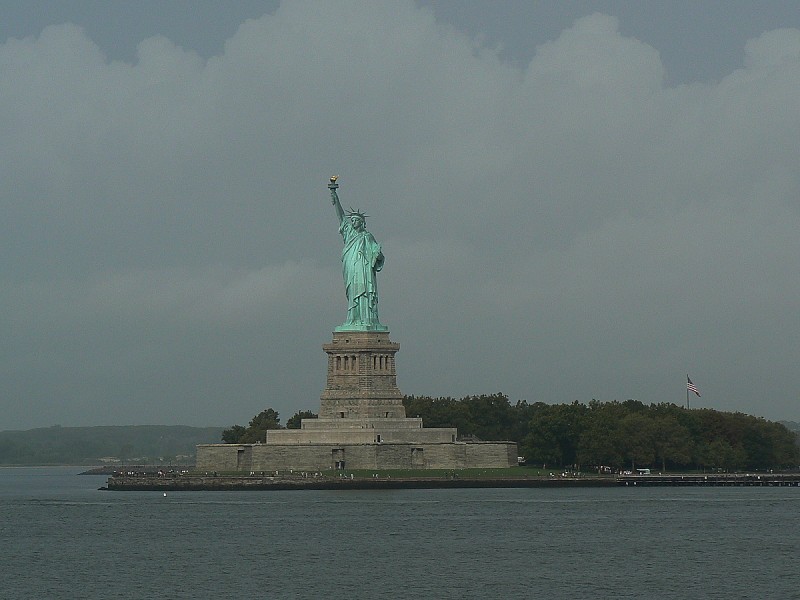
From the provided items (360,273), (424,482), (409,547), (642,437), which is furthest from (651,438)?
(409,547)

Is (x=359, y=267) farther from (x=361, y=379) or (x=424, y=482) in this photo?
(x=424, y=482)

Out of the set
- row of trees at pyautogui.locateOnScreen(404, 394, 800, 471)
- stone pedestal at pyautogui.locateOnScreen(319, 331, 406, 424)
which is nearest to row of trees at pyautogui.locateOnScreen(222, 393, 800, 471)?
row of trees at pyautogui.locateOnScreen(404, 394, 800, 471)

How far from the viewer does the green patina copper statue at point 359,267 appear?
109 m

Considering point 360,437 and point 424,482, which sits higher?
point 360,437

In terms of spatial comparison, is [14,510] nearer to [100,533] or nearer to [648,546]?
[100,533]

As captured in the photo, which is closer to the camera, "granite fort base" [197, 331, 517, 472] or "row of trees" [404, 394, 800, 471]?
"granite fort base" [197, 331, 517, 472]

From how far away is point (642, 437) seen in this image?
10931cm

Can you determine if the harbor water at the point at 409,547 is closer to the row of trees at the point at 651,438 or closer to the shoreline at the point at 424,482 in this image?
the shoreline at the point at 424,482

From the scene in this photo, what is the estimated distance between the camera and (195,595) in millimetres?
52656

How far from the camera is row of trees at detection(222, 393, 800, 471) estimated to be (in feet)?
358

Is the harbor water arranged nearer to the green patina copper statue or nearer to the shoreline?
the shoreline

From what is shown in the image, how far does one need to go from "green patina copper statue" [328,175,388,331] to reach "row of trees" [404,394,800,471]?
43.1ft

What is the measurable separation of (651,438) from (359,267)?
21.4 m

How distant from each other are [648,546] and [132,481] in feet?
176
